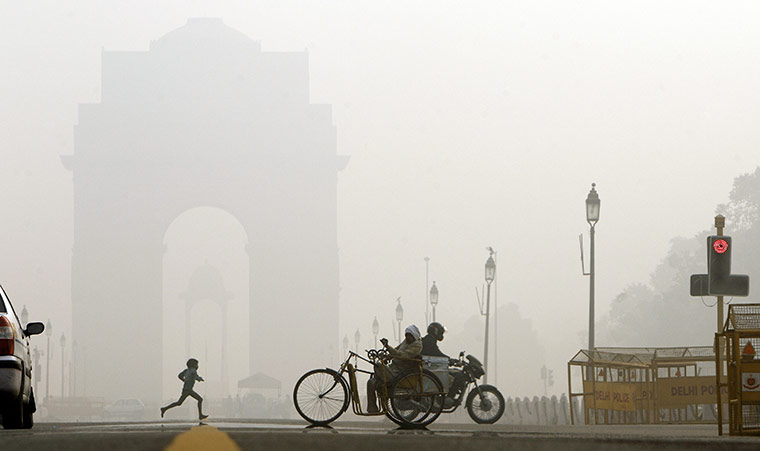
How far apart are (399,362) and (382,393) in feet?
1.56

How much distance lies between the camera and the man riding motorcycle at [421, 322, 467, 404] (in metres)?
17.9

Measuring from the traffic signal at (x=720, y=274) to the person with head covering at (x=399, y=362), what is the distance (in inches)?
246

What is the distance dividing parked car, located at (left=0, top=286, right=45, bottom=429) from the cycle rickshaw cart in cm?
328

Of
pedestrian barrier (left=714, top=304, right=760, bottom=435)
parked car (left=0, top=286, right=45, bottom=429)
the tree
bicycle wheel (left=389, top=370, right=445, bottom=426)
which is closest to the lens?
parked car (left=0, top=286, right=45, bottom=429)

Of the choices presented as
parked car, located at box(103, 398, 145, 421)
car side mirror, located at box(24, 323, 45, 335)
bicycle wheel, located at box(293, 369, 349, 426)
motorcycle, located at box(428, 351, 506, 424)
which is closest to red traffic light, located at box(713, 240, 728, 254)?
motorcycle, located at box(428, 351, 506, 424)

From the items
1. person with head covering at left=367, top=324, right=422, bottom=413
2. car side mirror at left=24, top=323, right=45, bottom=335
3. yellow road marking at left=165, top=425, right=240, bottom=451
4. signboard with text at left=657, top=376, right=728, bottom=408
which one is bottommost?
signboard with text at left=657, top=376, right=728, bottom=408

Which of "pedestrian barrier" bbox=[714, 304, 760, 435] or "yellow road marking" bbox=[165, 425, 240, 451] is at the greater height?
"pedestrian barrier" bbox=[714, 304, 760, 435]

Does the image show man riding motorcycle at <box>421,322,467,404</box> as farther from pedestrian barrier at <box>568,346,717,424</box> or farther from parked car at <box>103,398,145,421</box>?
parked car at <box>103,398,145,421</box>

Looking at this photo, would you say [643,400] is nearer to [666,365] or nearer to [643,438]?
[666,365]

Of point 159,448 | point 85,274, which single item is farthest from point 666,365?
point 85,274

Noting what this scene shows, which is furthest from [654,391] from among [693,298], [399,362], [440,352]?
[693,298]

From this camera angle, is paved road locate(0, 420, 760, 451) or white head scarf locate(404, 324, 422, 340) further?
white head scarf locate(404, 324, 422, 340)

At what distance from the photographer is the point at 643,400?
22047 millimetres

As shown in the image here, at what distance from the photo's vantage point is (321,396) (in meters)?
15.8
